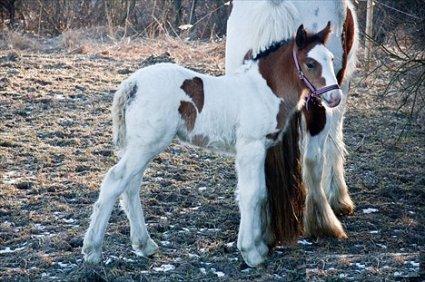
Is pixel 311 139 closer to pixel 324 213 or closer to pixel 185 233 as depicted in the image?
pixel 324 213

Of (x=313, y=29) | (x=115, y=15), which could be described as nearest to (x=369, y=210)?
(x=313, y=29)

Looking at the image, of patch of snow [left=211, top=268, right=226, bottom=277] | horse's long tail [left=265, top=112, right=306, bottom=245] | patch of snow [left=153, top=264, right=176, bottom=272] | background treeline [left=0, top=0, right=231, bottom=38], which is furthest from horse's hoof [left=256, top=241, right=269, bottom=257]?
background treeline [left=0, top=0, right=231, bottom=38]

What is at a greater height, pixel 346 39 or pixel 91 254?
pixel 346 39

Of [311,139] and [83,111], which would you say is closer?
[311,139]

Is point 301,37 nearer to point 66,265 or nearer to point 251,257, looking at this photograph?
point 251,257

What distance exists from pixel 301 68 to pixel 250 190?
2.61 feet

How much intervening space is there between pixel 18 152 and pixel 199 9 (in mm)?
10640

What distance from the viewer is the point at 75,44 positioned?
13.6 metres

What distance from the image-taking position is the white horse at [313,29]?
5059 mm

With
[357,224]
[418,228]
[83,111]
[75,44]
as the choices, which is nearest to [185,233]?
[357,224]

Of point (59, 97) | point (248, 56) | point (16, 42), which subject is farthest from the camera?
point (16, 42)

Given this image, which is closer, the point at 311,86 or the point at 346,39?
the point at 311,86

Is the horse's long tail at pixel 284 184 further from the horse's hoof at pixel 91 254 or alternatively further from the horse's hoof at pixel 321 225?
the horse's hoof at pixel 91 254

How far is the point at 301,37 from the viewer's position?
4664mm
